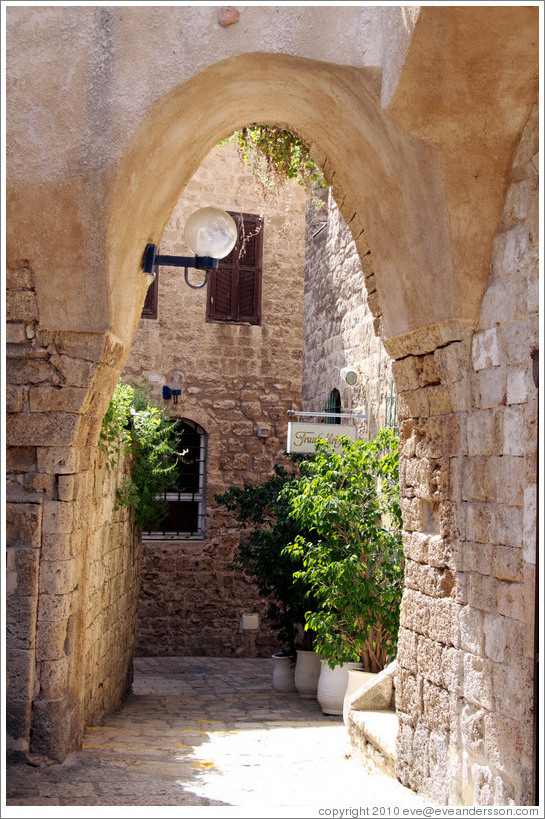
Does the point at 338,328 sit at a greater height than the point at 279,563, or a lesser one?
greater

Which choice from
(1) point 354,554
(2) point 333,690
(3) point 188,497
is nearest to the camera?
(1) point 354,554

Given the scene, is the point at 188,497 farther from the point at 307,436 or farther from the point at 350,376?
the point at 307,436

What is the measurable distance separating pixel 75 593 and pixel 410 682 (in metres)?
1.95

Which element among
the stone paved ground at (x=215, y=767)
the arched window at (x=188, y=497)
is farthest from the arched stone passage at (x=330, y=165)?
the arched window at (x=188, y=497)

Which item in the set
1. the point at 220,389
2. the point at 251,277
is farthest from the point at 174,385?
the point at 251,277

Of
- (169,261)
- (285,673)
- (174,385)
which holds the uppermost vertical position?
(169,261)

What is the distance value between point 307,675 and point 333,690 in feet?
3.08

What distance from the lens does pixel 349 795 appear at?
4.33 metres

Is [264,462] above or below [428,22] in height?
below

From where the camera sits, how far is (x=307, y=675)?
27.1 feet

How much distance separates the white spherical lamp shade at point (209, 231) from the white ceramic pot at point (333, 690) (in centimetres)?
385

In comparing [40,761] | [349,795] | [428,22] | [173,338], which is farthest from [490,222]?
[173,338]

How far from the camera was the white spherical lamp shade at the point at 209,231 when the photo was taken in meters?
5.26

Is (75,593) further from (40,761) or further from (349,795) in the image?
(349,795)
